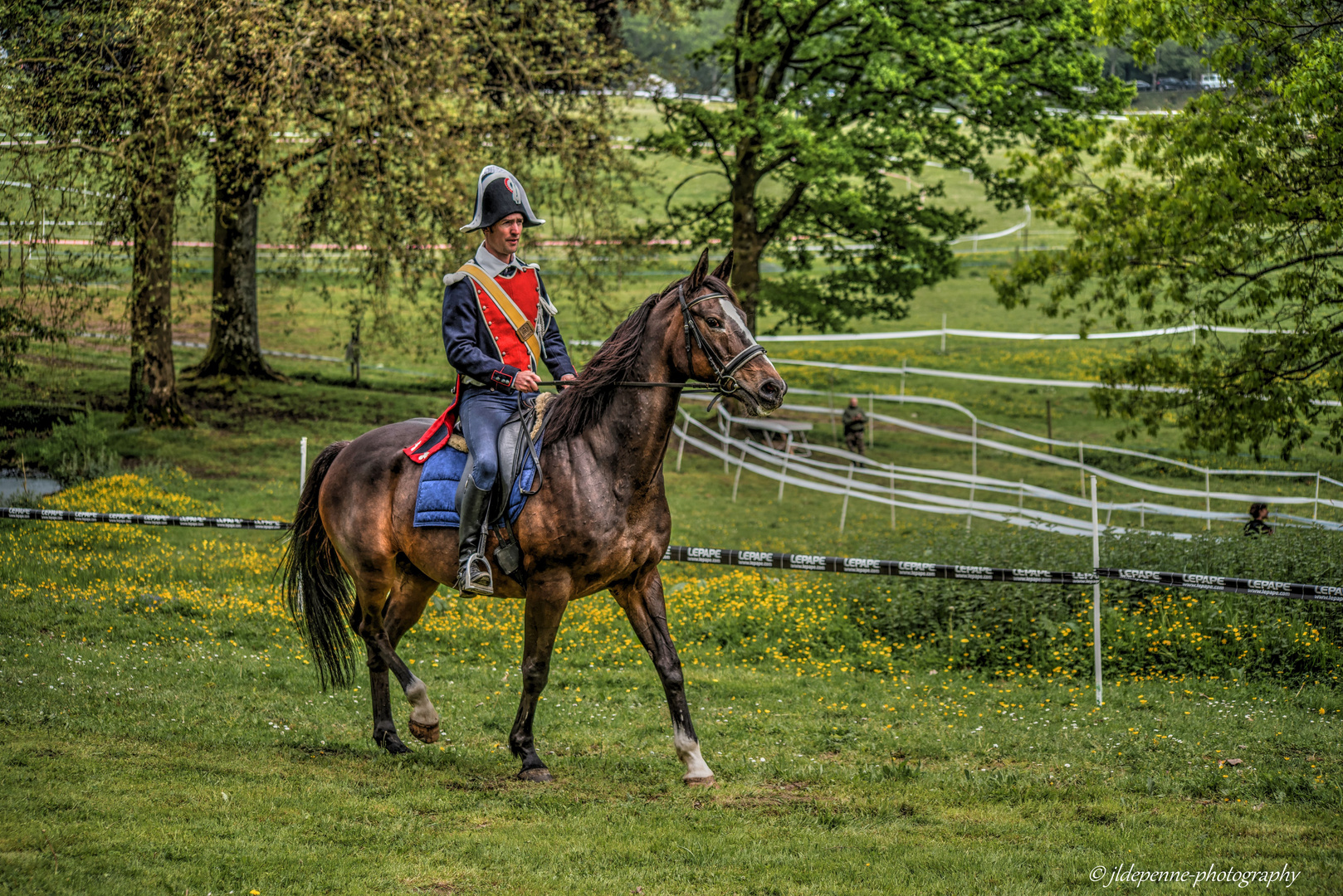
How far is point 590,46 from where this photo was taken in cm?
2094

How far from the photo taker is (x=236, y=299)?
23953 millimetres

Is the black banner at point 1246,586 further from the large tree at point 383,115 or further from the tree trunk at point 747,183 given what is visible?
the tree trunk at point 747,183

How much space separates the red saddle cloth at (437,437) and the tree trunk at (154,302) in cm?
1084

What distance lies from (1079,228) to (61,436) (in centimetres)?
1646

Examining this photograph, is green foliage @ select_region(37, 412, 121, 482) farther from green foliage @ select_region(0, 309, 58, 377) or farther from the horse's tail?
the horse's tail

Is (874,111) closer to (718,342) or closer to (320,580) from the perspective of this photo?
(320,580)

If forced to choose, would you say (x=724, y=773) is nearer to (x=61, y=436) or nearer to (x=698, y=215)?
(x=61, y=436)

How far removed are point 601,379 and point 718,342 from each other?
88 centimetres

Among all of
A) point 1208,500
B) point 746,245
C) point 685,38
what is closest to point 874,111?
point 746,245

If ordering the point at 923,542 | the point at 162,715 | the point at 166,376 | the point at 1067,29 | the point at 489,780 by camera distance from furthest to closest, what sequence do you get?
the point at 1067,29, the point at 166,376, the point at 923,542, the point at 162,715, the point at 489,780

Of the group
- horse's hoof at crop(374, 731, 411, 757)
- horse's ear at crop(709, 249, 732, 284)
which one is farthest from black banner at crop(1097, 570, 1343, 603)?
horse's hoof at crop(374, 731, 411, 757)

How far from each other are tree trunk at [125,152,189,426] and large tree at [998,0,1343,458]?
13.6 meters

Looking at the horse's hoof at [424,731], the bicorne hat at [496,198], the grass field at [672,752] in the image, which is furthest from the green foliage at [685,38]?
the horse's hoof at [424,731]

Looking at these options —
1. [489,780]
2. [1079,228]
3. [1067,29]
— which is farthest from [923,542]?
[1067,29]
